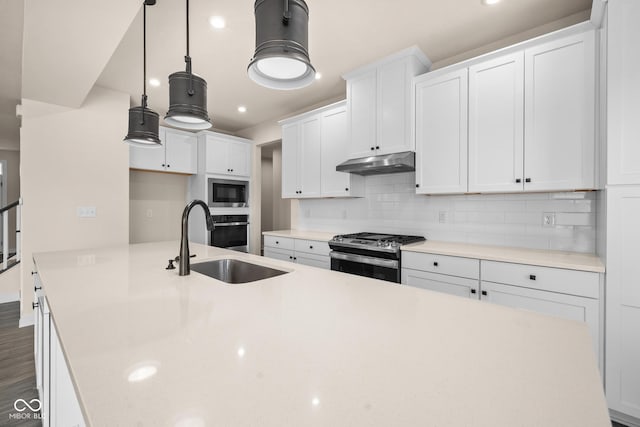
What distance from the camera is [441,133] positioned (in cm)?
259

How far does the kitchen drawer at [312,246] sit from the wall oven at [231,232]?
1.48m

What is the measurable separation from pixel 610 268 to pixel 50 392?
2834 millimetres

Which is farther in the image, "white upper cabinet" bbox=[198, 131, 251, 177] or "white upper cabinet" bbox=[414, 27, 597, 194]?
"white upper cabinet" bbox=[198, 131, 251, 177]

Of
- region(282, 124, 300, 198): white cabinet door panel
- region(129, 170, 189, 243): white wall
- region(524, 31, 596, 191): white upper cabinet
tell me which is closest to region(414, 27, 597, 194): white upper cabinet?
region(524, 31, 596, 191): white upper cabinet

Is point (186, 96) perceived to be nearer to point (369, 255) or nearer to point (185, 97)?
point (185, 97)

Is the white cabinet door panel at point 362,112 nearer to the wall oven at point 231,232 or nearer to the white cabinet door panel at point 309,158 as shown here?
the white cabinet door panel at point 309,158

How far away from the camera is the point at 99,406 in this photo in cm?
50

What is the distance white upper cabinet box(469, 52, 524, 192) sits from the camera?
86.8 inches

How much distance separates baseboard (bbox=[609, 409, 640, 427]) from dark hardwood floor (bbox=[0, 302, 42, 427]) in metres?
3.32

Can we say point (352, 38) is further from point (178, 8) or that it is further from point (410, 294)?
point (410, 294)

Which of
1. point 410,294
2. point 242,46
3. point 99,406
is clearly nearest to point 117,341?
point 99,406

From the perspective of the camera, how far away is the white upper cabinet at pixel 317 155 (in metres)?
3.46

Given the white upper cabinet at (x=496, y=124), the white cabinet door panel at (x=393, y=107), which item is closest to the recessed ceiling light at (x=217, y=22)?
the white cabinet door panel at (x=393, y=107)

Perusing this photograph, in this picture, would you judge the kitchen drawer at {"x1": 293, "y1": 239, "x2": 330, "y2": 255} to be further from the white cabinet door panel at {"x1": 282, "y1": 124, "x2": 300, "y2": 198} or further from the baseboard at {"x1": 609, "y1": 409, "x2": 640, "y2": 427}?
the baseboard at {"x1": 609, "y1": 409, "x2": 640, "y2": 427}
